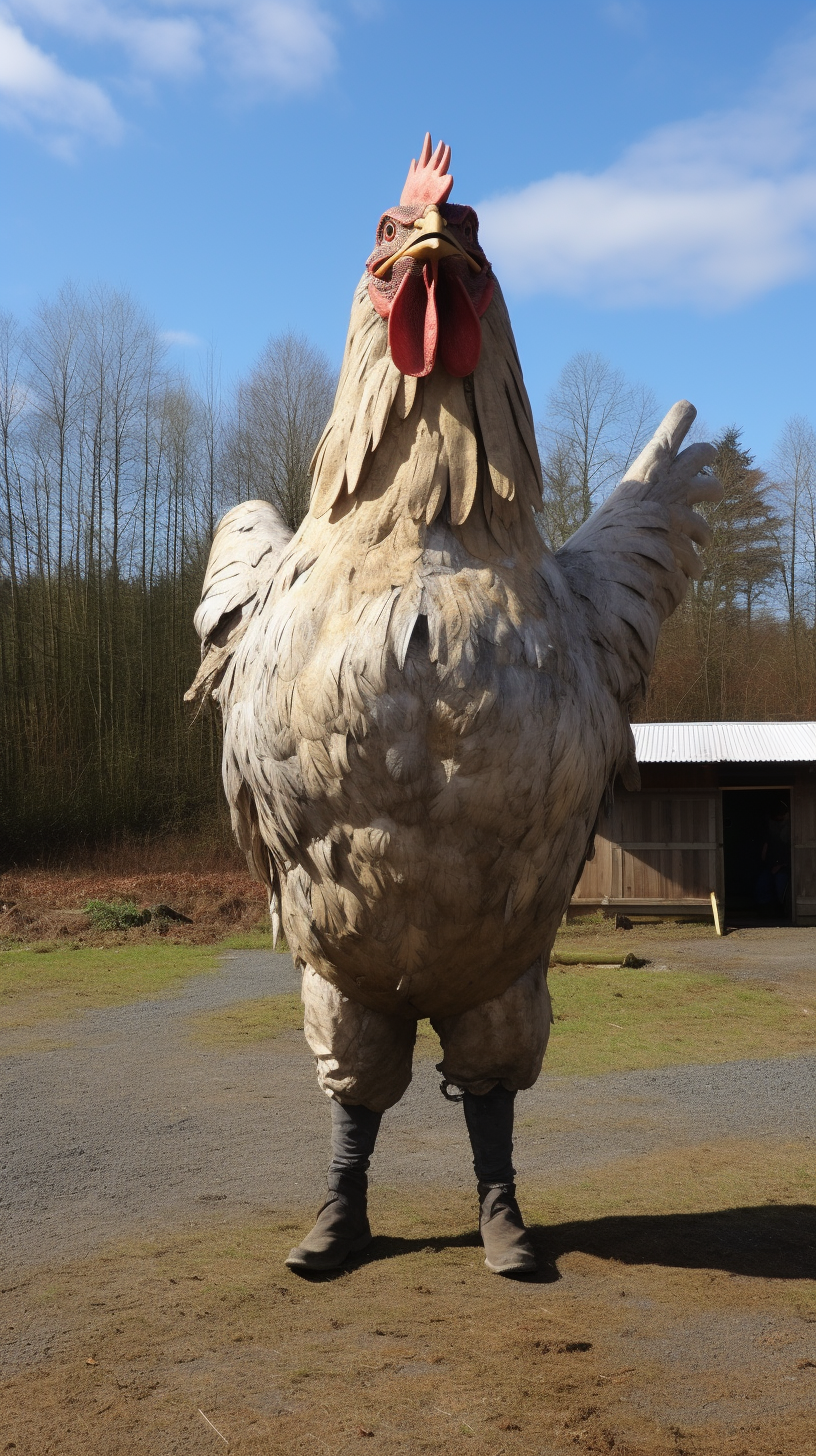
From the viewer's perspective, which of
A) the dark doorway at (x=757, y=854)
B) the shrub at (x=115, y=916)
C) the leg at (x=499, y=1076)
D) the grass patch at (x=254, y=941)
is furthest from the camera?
the dark doorway at (x=757, y=854)

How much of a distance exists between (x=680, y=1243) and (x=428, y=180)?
141 inches

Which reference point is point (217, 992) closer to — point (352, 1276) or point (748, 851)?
point (352, 1276)

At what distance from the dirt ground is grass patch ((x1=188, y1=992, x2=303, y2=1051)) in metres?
1.55

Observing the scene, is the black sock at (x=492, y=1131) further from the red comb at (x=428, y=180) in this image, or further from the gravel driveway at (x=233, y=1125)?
the red comb at (x=428, y=180)

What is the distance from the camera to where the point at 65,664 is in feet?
75.5

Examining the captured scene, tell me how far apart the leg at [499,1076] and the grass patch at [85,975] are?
20.0 feet

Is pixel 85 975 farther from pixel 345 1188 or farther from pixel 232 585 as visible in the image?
pixel 232 585

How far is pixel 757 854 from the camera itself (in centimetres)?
2012

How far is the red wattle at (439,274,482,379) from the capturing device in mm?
2770

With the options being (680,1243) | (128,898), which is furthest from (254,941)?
(680,1243)

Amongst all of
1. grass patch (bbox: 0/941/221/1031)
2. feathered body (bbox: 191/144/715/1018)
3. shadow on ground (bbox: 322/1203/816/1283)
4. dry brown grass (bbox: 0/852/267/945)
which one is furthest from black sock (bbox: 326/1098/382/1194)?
dry brown grass (bbox: 0/852/267/945)

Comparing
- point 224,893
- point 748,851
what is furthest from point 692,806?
point 224,893

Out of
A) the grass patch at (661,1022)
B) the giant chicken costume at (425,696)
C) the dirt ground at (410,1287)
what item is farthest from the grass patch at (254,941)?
the giant chicken costume at (425,696)

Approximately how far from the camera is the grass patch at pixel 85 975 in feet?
31.6
